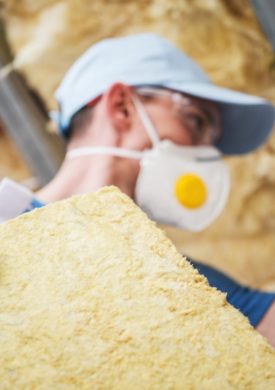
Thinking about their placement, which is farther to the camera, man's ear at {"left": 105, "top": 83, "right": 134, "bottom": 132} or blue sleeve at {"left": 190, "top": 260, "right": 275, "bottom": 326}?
man's ear at {"left": 105, "top": 83, "right": 134, "bottom": 132}

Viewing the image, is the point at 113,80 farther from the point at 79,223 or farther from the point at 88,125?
the point at 79,223

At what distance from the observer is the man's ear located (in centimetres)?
135

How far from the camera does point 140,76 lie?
1409 millimetres

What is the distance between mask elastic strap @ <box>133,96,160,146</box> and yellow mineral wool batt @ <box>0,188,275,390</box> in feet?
2.46

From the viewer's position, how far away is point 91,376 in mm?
495

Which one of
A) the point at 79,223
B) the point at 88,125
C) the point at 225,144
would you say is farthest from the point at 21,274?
the point at 225,144

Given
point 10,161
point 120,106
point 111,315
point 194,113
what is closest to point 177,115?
point 194,113

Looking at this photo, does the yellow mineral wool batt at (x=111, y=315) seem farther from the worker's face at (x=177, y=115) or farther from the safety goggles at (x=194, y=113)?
the safety goggles at (x=194, y=113)

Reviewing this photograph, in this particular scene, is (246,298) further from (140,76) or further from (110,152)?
(140,76)

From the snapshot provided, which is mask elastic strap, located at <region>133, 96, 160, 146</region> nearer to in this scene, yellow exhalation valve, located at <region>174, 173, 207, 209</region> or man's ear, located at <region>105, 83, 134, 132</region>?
man's ear, located at <region>105, 83, 134, 132</region>

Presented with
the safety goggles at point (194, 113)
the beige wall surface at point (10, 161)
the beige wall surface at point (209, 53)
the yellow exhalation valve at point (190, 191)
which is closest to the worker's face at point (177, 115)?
the safety goggles at point (194, 113)

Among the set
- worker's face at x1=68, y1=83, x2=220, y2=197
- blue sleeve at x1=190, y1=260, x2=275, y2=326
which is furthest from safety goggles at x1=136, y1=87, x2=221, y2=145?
blue sleeve at x1=190, y1=260, x2=275, y2=326

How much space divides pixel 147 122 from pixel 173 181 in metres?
0.22

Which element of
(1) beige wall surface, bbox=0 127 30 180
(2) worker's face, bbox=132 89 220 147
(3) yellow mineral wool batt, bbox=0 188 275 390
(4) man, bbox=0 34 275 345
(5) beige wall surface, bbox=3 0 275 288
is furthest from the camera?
(1) beige wall surface, bbox=0 127 30 180
